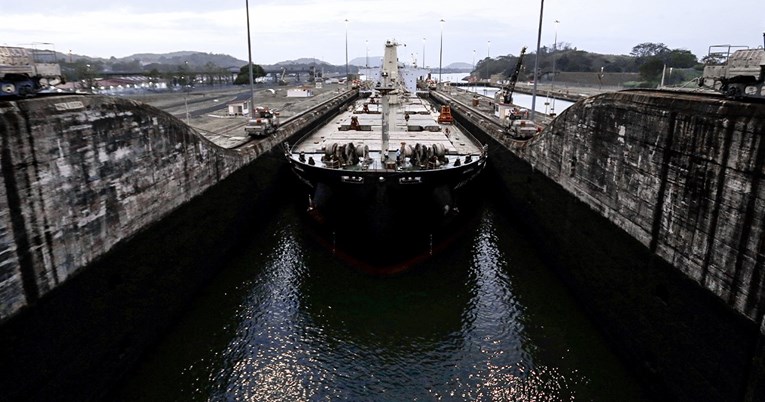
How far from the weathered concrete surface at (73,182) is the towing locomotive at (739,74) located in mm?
18107

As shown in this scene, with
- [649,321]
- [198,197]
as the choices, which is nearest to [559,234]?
[649,321]

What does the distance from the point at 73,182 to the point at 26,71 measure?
3.19 metres

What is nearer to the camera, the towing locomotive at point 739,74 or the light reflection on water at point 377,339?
the towing locomotive at point 739,74

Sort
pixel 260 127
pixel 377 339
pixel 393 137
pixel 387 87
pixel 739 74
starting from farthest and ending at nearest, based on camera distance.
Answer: pixel 393 137 < pixel 260 127 < pixel 387 87 < pixel 377 339 < pixel 739 74

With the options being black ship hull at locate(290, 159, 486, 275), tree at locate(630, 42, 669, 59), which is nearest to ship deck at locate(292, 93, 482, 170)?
black ship hull at locate(290, 159, 486, 275)

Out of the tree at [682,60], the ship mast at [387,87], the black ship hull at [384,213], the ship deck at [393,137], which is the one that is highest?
the tree at [682,60]

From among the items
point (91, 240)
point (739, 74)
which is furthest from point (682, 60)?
point (91, 240)

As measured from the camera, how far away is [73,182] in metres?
12.8

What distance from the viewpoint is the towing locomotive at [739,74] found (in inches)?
464

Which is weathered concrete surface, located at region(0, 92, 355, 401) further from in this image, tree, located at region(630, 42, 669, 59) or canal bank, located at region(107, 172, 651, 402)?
tree, located at region(630, 42, 669, 59)

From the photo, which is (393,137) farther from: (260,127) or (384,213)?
(384,213)

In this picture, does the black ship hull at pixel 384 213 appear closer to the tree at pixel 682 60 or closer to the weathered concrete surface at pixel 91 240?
the weathered concrete surface at pixel 91 240

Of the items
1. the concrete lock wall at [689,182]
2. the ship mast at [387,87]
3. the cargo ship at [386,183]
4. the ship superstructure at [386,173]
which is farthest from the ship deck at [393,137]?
the concrete lock wall at [689,182]

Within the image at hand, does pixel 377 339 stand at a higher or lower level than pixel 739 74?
lower
